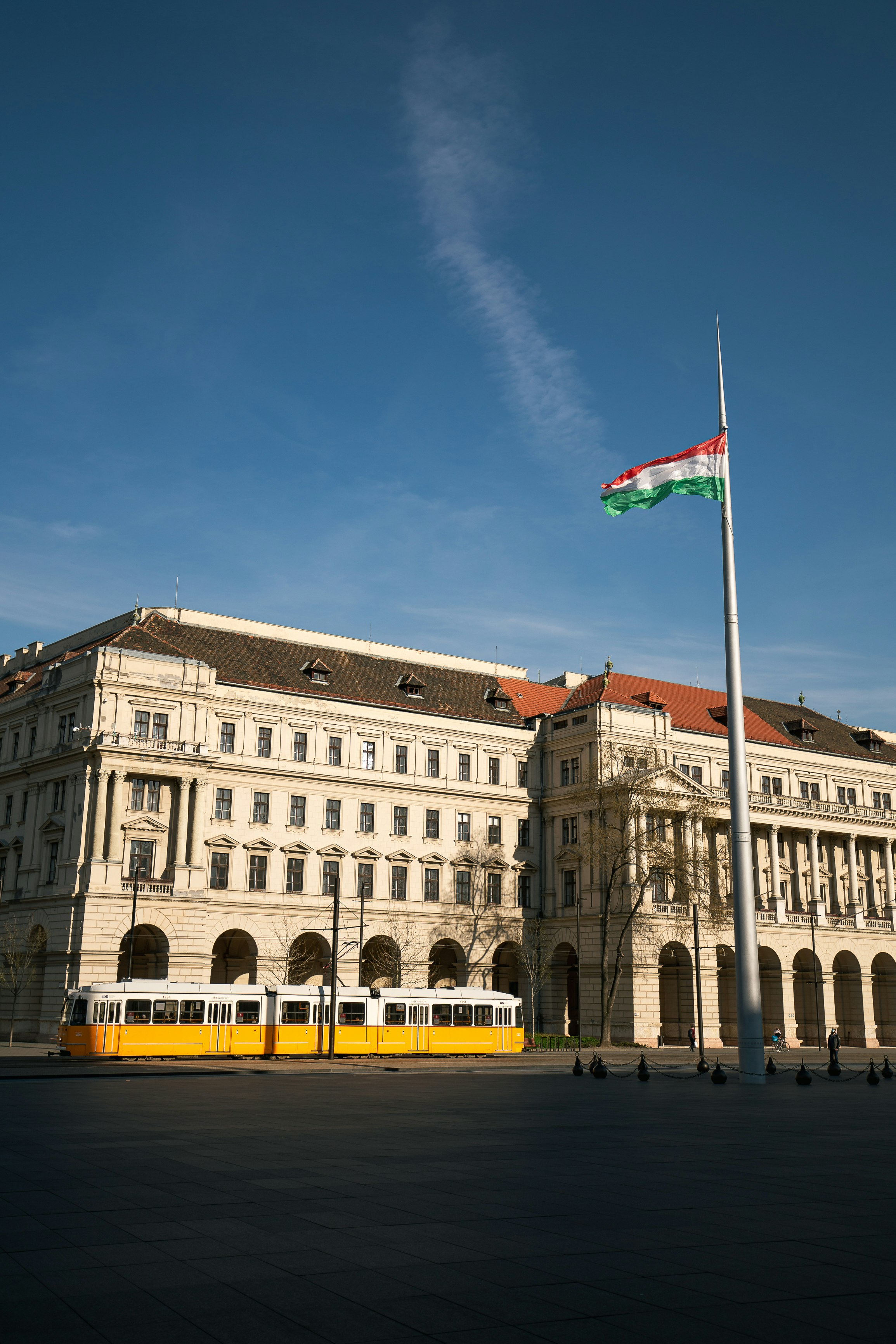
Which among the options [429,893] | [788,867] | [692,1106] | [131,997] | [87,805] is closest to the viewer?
[692,1106]

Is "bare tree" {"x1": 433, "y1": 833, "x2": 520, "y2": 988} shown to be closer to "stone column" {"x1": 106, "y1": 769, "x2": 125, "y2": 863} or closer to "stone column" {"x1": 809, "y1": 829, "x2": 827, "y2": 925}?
"stone column" {"x1": 106, "y1": 769, "x2": 125, "y2": 863}

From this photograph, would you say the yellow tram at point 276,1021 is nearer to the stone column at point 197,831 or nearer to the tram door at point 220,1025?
the tram door at point 220,1025

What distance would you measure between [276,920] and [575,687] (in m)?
33.7

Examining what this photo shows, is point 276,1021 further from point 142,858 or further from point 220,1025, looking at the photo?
point 142,858

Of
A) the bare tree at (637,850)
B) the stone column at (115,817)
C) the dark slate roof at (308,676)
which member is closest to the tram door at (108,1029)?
the stone column at (115,817)

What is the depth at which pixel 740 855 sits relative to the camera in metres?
34.5

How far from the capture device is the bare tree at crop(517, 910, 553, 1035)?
3100 inches

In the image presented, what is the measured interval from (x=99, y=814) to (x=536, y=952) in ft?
97.5

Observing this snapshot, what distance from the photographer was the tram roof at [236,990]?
49.8 meters

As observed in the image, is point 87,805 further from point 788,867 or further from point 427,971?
point 788,867

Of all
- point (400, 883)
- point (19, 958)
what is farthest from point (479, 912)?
point (19, 958)

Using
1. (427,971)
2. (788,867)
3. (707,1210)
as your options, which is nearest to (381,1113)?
Answer: (707,1210)

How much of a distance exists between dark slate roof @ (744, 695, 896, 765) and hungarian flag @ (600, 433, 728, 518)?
196 ft

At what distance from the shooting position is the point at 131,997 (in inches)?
1956
